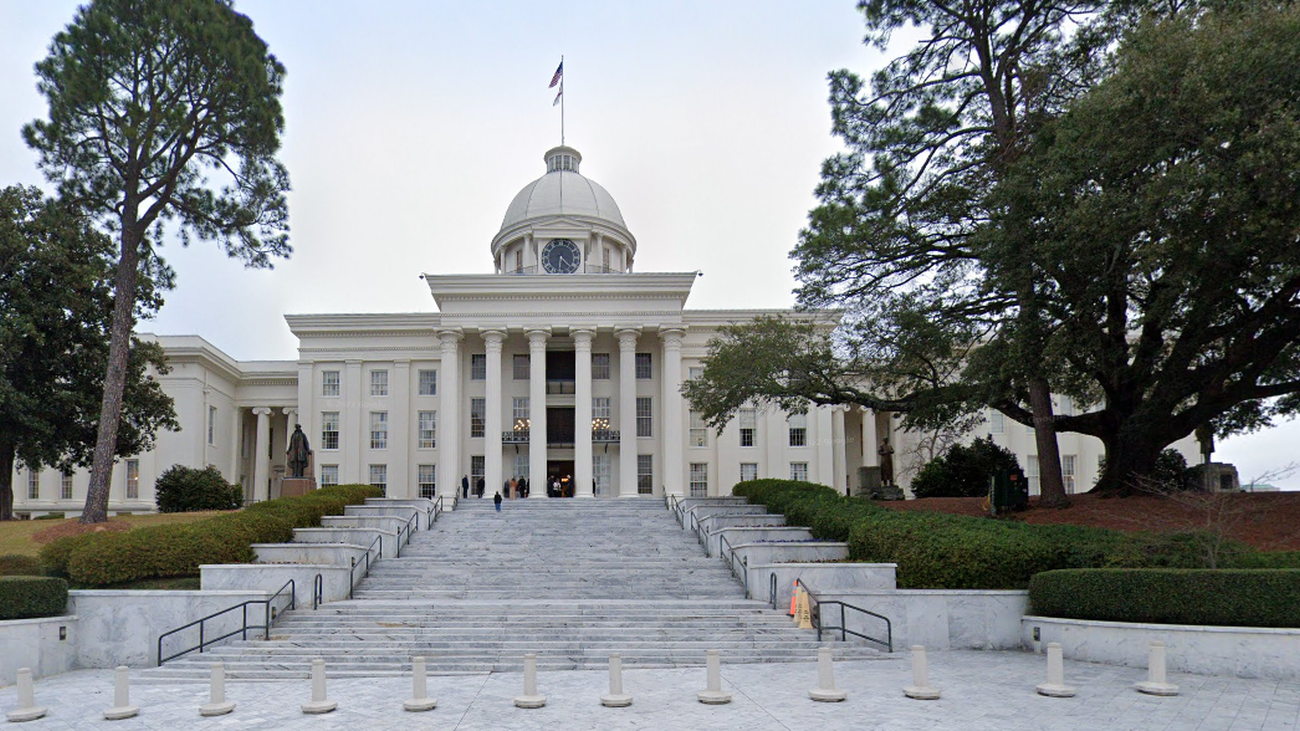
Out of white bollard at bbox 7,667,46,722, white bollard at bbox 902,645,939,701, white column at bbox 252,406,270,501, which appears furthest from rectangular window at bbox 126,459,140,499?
white bollard at bbox 902,645,939,701

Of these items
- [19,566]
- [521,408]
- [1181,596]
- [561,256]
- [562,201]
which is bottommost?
[1181,596]

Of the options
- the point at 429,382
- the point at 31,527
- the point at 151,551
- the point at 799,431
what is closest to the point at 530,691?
the point at 151,551

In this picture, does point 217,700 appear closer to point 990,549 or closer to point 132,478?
point 990,549

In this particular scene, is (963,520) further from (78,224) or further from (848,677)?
(78,224)

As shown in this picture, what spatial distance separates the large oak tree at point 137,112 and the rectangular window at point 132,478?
24392 mm

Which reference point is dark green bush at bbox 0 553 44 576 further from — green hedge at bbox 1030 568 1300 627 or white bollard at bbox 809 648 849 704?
green hedge at bbox 1030 568 1300 627

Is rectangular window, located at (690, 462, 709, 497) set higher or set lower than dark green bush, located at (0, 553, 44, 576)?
higher

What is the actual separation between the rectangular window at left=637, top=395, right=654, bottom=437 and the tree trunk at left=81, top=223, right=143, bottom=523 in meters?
23.8

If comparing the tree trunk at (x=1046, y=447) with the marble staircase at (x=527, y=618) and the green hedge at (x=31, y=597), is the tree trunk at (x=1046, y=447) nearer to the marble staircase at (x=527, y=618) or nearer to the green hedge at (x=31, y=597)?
the marble staircase at (x=527, y=618)

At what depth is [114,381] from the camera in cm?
2558

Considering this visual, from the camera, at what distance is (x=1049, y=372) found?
848 inches

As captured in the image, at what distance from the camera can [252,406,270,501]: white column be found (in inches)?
2082

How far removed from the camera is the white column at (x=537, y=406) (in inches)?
1626

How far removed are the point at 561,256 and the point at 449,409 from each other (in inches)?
540
